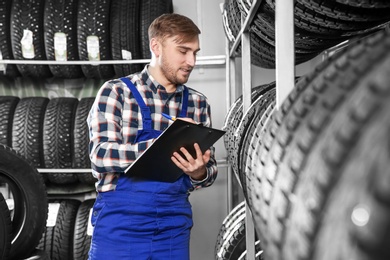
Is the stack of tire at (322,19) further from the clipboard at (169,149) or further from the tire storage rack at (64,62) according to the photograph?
the tire storage rack at (64,62)

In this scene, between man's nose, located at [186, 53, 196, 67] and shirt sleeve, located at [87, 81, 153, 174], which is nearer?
shirt sleeve, located at [87, 81, 153, 174]

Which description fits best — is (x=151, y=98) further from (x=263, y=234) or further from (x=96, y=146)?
(x=263, y=234)

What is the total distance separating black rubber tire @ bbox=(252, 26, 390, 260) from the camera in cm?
34

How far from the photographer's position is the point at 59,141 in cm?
353

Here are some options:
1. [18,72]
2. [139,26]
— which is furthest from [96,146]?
[18,72]

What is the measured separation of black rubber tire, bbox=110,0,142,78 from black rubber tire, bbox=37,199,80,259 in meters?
1.21

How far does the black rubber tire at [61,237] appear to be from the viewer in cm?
347

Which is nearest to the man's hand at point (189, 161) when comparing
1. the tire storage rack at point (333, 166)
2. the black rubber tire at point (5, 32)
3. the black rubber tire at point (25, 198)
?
the black rubber tire at point (25, 198)

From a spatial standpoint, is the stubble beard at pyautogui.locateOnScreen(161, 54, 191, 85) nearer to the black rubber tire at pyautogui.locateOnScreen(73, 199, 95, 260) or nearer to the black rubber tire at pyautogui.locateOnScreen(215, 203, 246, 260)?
the black rubber tire at pyautogui.locateOnScreen(215, 203, 246, 260)

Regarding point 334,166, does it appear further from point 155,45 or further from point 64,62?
point 64,62

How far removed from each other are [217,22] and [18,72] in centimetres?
168

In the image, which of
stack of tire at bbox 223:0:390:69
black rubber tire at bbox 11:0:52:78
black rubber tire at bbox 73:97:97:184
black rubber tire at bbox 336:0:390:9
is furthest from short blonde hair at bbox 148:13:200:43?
black rubber tire at bbox 11:0:52:78

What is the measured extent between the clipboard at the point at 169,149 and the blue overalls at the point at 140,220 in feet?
0.22

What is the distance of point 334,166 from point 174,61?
1749 millimetres
